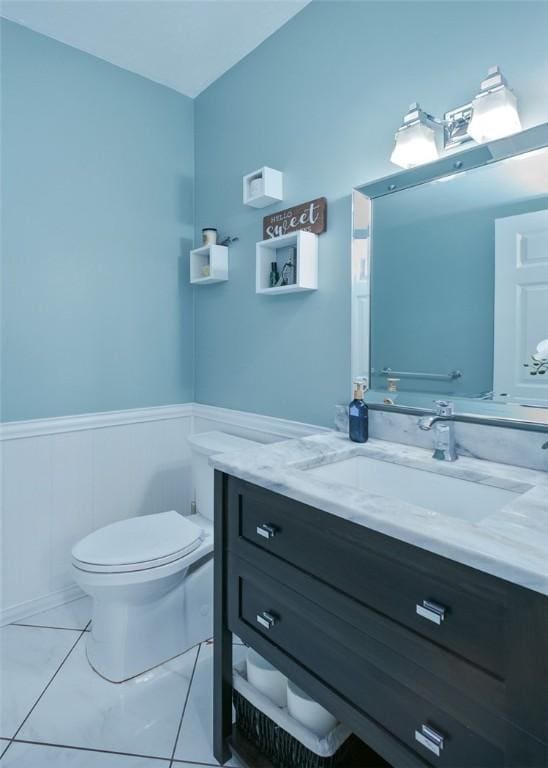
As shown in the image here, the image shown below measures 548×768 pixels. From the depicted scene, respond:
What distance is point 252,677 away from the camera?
50.6 inches

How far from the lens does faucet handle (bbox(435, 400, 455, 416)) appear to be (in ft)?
4.20

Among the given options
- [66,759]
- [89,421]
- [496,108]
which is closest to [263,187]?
[496,108]

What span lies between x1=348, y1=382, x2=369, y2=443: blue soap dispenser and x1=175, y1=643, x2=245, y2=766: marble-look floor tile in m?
1.03

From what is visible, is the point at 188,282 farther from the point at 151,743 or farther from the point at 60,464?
the point at 151,743

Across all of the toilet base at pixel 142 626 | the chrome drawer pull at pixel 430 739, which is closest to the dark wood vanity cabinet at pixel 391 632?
the chrome drawer pull at pixel 430 739

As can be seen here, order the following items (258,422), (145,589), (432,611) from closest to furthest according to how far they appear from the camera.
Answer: (432,611) → (145,589) → (258,422)

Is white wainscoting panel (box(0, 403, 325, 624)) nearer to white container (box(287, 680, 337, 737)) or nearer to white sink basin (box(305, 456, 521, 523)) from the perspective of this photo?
white sink basin (box(305, 456, 521, 523))

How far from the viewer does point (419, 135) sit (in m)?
1.34

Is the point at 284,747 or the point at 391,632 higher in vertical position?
the point at 391,632

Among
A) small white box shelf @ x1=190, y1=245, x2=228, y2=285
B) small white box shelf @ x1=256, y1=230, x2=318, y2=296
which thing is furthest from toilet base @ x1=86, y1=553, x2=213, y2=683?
small white box shelf @ x1=190, y1=245, x2=228, y2=285

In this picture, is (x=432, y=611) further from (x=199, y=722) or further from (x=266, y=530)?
(x=199, y=722)

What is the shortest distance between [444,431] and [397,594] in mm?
566

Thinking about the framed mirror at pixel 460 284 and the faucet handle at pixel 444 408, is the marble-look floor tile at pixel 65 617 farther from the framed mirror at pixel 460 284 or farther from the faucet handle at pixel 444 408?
the faucet handle at pixel 444 408

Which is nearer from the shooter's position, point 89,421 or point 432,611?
point 432,611
